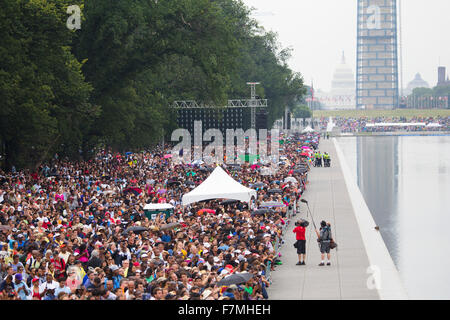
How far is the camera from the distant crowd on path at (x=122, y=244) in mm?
14184

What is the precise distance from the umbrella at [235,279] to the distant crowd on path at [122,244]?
0.52 feet

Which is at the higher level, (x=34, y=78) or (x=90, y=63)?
(x=90, y=63)

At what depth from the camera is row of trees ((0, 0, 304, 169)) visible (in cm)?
3725

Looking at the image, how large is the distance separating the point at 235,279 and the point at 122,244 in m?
4.04

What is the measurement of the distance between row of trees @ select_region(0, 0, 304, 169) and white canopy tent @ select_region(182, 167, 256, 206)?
33.5 ft

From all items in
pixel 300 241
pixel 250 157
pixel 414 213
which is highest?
pixel 250 157

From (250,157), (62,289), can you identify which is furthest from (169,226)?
(250,157)

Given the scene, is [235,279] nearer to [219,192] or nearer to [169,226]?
[169,226]

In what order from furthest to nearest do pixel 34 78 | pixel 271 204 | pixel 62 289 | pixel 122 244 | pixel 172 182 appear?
pixel 172 182, pixel 34 78, pixel 271 204, pixel 122 244, pixel 62 289

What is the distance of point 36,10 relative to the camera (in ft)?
123

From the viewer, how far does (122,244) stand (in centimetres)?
1830
